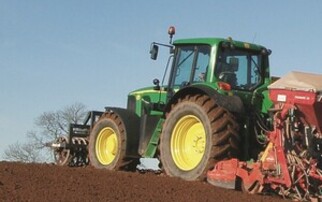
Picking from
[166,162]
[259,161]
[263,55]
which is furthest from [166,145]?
[263,55]

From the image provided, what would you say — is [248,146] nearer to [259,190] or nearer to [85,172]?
[259,190]

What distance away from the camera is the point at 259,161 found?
7.80 meters

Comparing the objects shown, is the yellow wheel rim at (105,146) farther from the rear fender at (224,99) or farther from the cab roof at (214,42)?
the rear fender at (224,99)

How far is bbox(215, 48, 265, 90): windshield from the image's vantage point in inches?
381

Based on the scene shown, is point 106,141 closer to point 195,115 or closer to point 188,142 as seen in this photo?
point 188,142

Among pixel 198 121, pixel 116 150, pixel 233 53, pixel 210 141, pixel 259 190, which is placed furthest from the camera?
pixel 116 150

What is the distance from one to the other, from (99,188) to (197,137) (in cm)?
253

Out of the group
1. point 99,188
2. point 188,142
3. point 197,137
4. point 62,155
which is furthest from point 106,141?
point 99,188

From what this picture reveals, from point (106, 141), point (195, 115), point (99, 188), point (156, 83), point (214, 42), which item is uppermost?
point (214, 42)

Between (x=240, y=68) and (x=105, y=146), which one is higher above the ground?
(x=240, y=68)

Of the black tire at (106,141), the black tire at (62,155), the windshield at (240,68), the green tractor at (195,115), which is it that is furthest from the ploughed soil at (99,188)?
the black tire at (62,155)

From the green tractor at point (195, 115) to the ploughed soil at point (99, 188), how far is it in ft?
2.73

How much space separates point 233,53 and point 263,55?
2.91 ft

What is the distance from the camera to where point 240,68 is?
33.1 ft
